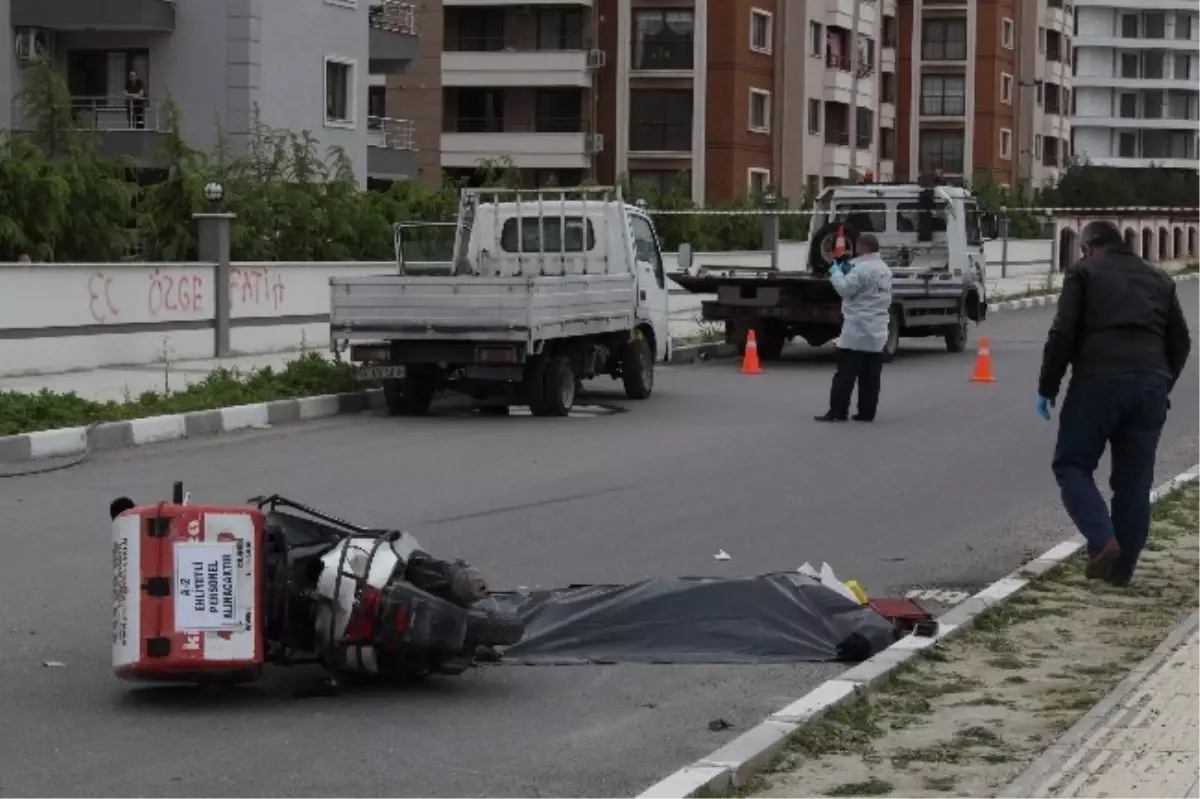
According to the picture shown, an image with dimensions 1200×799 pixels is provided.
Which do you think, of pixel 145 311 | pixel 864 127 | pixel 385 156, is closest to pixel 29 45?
pixel 385 156

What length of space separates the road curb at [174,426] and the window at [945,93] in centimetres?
7644

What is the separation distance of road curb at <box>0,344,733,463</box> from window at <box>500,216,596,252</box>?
2.32 metres

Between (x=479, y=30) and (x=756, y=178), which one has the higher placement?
(x=479, y=30)

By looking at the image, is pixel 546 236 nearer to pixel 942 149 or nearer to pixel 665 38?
pixel 665 38

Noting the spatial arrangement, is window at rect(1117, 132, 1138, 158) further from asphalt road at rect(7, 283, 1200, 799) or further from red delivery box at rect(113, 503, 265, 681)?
red delivery box at rect(113, 503, 265, 681)

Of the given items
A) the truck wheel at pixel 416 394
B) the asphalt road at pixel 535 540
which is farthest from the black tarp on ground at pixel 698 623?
the truck wheel at pixel 416 394

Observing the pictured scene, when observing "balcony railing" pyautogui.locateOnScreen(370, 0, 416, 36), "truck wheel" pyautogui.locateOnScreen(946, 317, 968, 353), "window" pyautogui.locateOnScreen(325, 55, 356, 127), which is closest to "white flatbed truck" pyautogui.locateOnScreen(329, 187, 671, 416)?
"truck wheel" pyautogui.locateOnScreen(946, 317, 968, 353)

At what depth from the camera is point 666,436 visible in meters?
19.0

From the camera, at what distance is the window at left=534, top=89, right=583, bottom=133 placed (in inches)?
2736

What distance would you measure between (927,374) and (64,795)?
21.5 m

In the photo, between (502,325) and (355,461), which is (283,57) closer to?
(502,325)

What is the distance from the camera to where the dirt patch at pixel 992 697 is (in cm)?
702

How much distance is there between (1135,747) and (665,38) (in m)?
62.8

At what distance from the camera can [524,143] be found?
69.2 m
